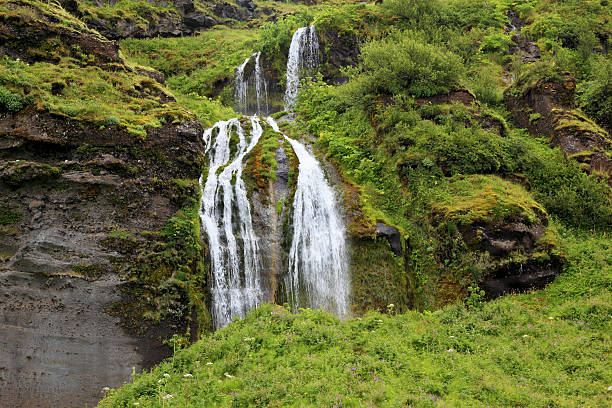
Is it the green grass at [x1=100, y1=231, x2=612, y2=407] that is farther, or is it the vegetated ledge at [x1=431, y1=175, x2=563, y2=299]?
the vegetated ledge at [x1=431, y1=175, x2=563, y2=299]

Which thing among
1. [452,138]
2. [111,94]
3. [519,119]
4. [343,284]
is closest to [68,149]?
[111,94]

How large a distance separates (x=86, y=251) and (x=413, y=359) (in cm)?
869

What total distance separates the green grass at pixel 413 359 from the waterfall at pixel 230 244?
1887 millimetres

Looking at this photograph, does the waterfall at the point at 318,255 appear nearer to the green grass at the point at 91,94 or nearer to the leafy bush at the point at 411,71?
the green grass at the point at 91,94

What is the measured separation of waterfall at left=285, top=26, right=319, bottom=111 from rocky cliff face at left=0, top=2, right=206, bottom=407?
15.2m

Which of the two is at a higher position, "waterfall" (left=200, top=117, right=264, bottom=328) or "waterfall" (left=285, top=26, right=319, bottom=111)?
"waterfall" (left=285, top=26, right=319, bottom=111)

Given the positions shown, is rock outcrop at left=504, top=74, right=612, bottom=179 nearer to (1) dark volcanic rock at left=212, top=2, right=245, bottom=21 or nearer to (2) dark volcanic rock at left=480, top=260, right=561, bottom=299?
(2) dark volcanic rock at left=480, top=260, right=561, bottom=299

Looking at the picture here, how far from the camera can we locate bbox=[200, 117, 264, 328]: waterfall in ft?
35.4

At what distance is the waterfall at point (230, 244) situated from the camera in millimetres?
10805

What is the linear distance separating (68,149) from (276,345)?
27.6 ft

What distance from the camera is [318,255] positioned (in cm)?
1202

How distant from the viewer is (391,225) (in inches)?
488

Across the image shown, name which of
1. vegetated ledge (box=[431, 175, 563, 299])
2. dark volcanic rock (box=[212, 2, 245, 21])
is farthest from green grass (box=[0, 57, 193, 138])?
dark volcanic rock (box=[212, 2, 245, 21])

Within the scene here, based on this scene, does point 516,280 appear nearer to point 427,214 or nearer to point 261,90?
point 427,214
